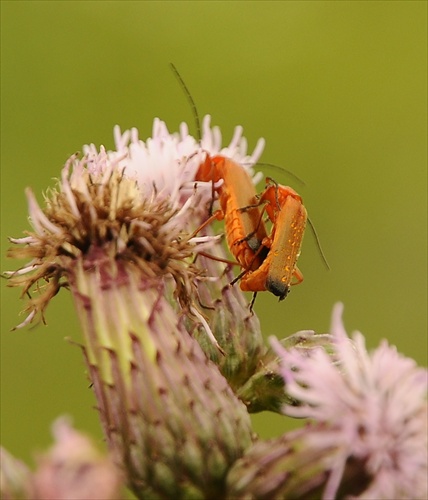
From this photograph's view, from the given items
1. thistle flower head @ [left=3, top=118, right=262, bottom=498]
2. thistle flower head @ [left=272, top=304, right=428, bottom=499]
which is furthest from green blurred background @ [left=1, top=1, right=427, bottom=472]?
thistle flower head @ [left=272, top=304, right=428, bottom=499]

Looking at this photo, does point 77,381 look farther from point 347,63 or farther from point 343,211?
point 347,63

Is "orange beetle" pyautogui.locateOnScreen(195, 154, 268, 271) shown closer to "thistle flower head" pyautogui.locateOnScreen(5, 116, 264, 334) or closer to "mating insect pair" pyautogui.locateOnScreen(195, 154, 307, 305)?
"mating insect pair" pyautogui.locateOnScreen(195, 154, 307, 305)

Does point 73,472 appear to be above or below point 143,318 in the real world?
below

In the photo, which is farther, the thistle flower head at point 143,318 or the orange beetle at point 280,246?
the orange beetle at point 280,246

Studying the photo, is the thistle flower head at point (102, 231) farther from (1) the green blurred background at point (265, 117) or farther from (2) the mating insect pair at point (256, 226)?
(1) the green blurred background at point (265, 117)

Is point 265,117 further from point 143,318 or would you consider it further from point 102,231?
point 143,318

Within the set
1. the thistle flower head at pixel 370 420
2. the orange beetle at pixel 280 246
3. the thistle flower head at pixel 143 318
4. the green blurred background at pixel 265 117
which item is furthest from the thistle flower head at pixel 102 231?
the green blurred background at pixel 265 117

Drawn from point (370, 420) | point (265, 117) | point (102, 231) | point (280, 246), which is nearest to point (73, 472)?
point (370, 420)
